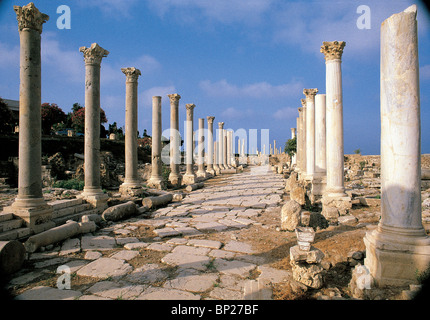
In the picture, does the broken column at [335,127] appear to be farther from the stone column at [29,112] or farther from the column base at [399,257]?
the stone column at [29,112]

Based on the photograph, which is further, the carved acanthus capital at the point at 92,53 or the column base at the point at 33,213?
the carved acanthus capital at the point at 92,53

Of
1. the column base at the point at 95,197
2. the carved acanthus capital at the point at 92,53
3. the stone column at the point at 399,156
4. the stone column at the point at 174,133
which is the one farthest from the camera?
the stone column at the point at 174,133

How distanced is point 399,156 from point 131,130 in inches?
373

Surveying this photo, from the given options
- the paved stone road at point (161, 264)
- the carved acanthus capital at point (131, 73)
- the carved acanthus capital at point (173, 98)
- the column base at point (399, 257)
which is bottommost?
the paved stone road at point (161, 264)

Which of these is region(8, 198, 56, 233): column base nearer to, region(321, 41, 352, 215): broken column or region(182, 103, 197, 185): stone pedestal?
region(321, 41, 352, 215): broken column

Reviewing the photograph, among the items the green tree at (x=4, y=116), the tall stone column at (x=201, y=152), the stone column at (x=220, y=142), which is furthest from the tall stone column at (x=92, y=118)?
the green tree at (x=4, y=116)

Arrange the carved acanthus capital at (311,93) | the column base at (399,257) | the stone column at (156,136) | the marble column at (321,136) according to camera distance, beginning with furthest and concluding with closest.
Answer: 1. the stone column at (156,136)
2. the carved acanthus capital at (311,93)
3. the marble column at (321,136)
4. the column base at (399,257)

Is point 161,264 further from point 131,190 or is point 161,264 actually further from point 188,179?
point 188,179

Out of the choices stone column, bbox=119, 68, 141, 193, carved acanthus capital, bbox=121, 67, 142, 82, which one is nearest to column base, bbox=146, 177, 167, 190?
stone column, bbox=119, 68, 141, 193

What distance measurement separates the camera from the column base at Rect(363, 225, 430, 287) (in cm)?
322

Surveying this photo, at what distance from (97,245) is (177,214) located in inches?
125

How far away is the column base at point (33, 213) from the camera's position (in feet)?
18.0

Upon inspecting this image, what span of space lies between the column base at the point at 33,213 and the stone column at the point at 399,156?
6325 millimetres
